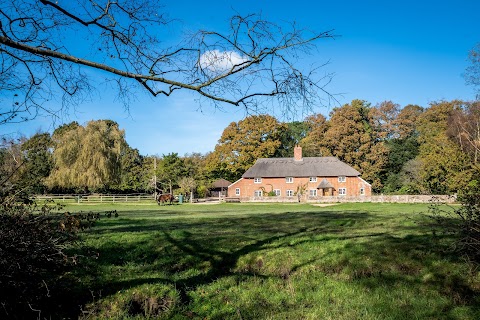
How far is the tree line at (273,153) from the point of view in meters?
49.2

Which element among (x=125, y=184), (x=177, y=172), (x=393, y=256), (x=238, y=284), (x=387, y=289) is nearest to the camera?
(x=387, y=289)

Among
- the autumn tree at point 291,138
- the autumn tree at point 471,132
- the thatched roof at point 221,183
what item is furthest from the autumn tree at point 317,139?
the autumn tree at point 471,132

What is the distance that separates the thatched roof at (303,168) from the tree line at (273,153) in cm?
545

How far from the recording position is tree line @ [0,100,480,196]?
162ft

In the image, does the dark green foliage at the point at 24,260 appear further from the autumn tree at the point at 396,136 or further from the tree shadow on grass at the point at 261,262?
the autumn tree at the point at 396,136

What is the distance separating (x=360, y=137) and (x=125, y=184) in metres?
37.5

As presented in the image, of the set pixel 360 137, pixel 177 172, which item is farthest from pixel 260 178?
pixel 360 137

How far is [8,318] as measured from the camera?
5.23 meters

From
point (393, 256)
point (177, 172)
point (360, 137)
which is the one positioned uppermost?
point (360, 137)

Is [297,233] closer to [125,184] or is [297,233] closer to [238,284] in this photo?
[238,284]

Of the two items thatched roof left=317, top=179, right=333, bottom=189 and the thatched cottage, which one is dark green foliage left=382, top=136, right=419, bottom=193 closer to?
the thatched cottage

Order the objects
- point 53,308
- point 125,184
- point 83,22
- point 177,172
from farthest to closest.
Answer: point 125,184
point 177,172
point 53,308
point 83,22

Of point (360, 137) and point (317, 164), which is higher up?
point (360, 137)

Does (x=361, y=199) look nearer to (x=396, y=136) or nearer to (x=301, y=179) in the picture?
(x=301, y=179)
